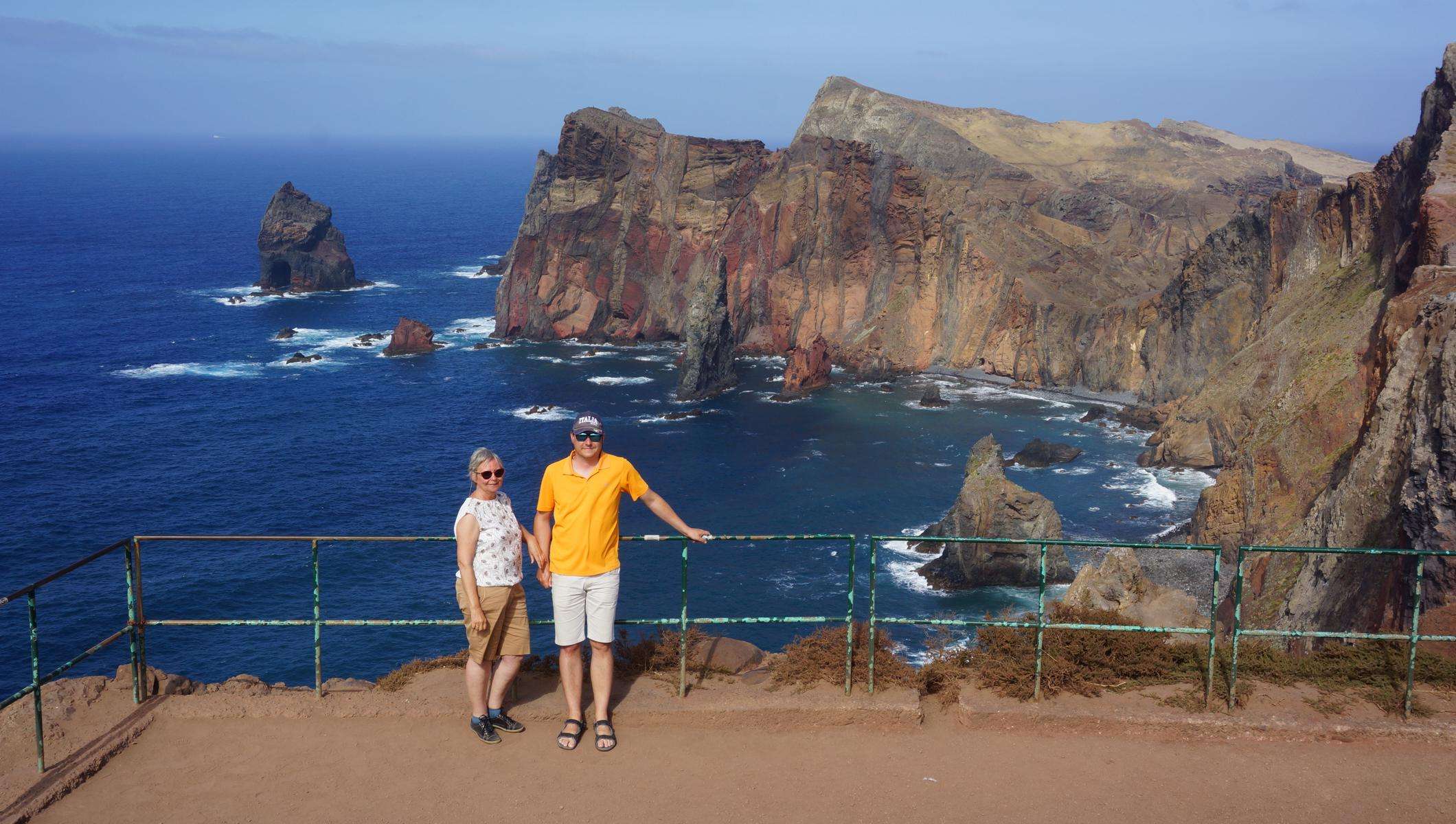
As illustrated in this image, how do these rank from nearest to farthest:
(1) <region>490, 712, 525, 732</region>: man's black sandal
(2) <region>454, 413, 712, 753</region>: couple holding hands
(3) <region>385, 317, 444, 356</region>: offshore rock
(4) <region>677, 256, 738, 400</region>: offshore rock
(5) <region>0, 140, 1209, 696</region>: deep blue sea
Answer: (2) <region>454, 413, 712, 753</region>: couple holding hands < (1) <region>490, 712, 525, 732</region>: man's black sandal < (5) <region>0, 140, 1209, 696</region>: deep blue sea < (4) <region>677, 256, 738, 400</region>: offshore rock < (3) <region>385, 317, 444, 356</region>: offshore rock

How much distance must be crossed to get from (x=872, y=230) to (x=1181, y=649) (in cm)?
9543

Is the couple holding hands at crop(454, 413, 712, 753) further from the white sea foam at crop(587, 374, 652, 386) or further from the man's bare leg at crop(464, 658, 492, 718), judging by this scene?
the white sea foam at crop(587, 374, 652, 386)

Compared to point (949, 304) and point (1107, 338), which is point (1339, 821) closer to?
point (1107, 338)

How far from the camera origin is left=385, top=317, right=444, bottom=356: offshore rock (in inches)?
3922

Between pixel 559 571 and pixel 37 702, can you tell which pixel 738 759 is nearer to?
pixel 559 571

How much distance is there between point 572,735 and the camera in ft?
A: 32.1

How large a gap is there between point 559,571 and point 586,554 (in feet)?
0.89

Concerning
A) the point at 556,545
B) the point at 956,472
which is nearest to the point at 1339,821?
the point at 556,545

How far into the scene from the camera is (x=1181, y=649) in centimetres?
1142

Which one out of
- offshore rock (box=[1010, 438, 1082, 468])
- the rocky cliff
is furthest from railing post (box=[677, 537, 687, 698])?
offshore rock (box=[1010, 438, 1082, 468])

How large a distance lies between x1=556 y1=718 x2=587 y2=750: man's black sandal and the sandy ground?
0.12 meters

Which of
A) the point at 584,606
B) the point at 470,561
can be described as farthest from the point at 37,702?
the point at 584,606

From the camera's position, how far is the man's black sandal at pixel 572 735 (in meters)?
9.77

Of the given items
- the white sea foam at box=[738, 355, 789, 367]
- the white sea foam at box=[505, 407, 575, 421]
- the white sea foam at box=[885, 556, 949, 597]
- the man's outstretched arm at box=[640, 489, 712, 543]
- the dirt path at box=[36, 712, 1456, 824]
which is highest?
the man's outstretched arm at box=[640, 489, 712, 543]
